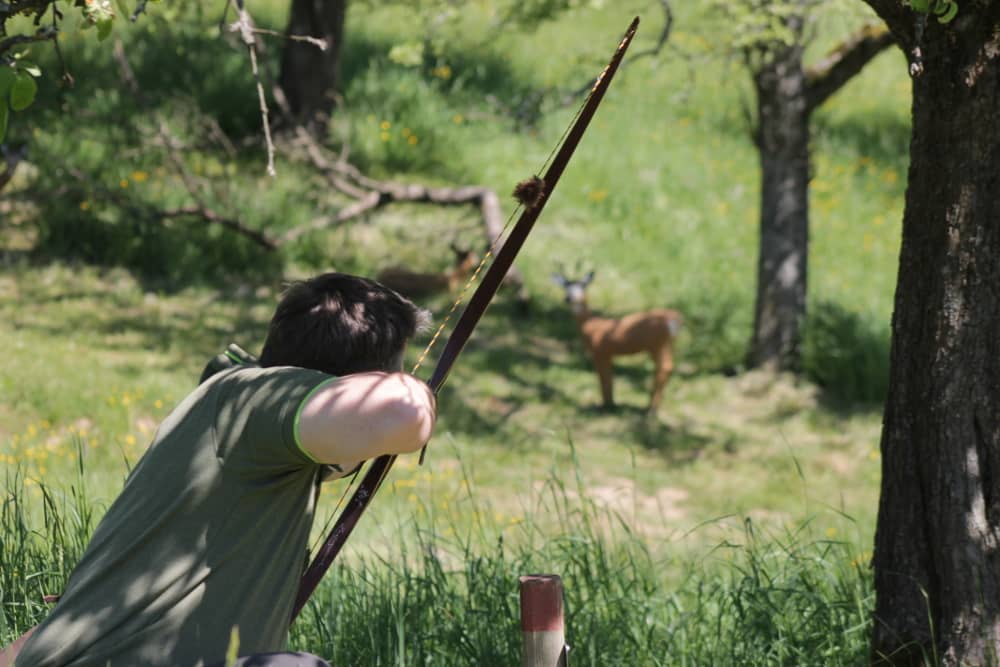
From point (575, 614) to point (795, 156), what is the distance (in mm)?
7052

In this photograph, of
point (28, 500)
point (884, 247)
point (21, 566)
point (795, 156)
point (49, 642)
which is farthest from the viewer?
point (884, 247)

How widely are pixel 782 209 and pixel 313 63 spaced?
5.07 meters

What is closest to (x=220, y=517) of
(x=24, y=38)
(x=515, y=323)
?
(x=24, y=38)

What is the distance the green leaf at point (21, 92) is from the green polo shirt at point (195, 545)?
73 centimetres

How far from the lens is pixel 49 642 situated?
204 centimetres

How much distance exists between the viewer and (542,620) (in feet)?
8.39

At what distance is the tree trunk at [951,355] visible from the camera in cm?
312

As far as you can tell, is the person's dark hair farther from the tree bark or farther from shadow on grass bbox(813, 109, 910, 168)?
shadow on grass bbox(813, 109, 910, 168)

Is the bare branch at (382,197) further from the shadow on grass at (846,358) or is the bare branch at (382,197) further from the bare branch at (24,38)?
the bare branch at (24,38)

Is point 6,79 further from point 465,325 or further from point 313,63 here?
point 313,63

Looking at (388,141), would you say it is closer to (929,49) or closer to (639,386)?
(639,386)

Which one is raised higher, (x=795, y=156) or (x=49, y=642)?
(x=795, y=156)

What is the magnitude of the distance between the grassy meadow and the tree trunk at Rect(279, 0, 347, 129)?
0.36 meters

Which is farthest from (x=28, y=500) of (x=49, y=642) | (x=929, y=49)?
(x=929, y=49)
